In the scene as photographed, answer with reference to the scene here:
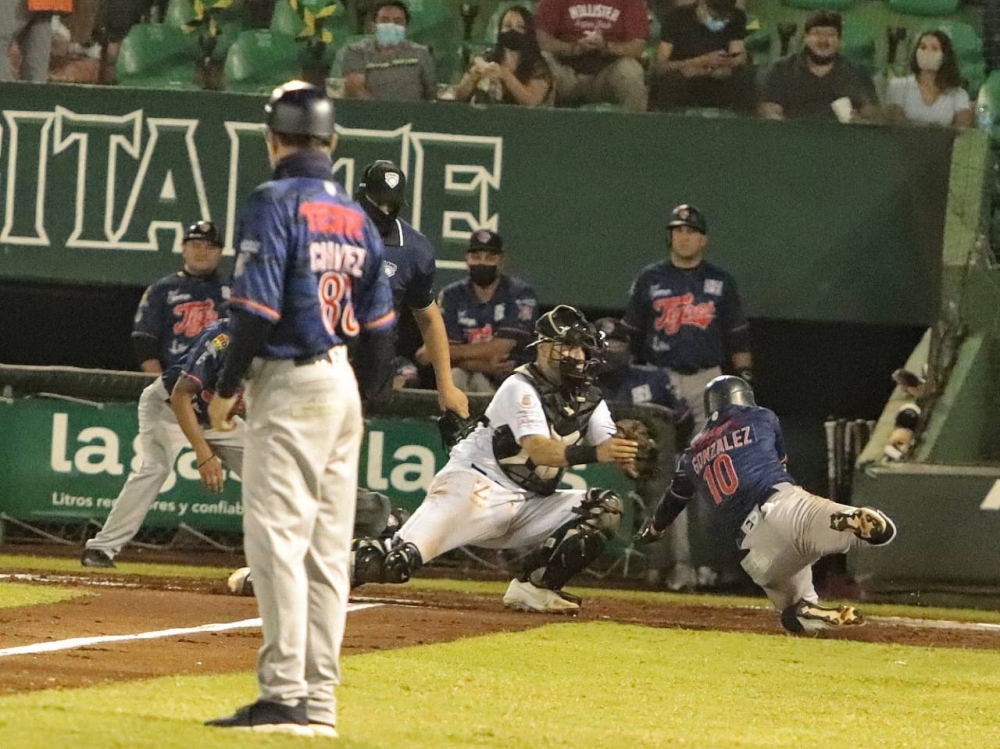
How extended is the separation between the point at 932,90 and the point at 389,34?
392 cm

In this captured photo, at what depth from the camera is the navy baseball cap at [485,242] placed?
44.6 feet

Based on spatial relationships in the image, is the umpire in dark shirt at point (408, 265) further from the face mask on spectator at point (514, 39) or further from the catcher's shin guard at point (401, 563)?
the face mask on spectator at point (514, 39)

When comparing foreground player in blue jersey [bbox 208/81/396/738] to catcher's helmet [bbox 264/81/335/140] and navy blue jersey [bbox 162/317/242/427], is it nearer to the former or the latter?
catcher's helmet [bbox 264/81/335/140]

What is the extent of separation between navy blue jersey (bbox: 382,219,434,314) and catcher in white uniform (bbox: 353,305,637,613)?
39.1 inches

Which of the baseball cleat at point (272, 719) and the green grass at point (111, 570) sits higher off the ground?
the baseball cleat at point (272, 719)

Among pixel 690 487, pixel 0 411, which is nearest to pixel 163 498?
pixel 0 411

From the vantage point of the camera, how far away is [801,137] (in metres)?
14.0

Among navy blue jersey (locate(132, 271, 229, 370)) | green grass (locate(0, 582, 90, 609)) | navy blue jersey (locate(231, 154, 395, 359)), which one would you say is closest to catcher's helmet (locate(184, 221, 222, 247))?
navy blue jersey (locate(132, 271, 229, 370))

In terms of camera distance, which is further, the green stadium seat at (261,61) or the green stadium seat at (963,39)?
the green stadium seat at (261,61)

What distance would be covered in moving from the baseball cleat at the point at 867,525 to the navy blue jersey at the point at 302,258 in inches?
173

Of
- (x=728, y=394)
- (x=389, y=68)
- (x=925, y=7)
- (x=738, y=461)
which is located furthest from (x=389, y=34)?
(x=738, y=461)

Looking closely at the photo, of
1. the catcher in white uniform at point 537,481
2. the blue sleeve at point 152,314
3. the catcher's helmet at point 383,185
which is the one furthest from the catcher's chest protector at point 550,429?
the blue sleeve at point 152,314

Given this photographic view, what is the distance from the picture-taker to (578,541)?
33.2 feet

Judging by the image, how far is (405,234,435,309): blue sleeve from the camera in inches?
364
